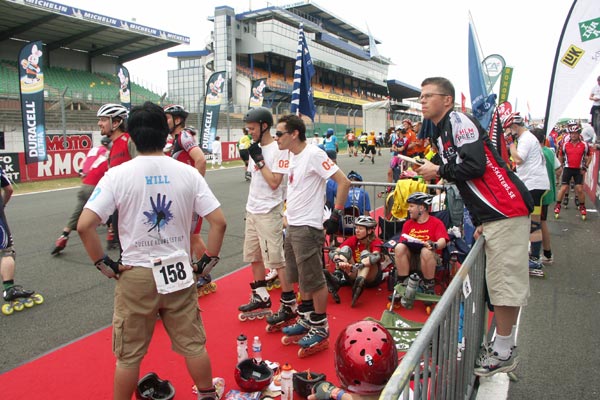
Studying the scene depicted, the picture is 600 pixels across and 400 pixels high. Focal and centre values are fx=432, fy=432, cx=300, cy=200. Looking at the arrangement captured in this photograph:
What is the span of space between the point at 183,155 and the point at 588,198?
43.6 ft

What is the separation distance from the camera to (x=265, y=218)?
4.49m

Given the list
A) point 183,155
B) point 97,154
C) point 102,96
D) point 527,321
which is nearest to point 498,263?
point 527,321

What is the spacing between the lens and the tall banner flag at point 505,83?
31.7 feet

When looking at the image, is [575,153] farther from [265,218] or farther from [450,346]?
[450,346]

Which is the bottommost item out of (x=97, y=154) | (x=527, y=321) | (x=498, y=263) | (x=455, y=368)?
(x=527, y=321)

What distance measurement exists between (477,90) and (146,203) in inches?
145

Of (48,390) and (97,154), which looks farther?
(97,154)

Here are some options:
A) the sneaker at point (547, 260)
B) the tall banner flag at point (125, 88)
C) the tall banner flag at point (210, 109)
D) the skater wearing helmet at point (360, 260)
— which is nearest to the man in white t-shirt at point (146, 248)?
the skater wearing helmet at point (360, 260)

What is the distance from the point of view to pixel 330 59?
61.9 m

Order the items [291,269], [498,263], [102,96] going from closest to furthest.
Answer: [498,263] → [291,269] → [102,96]

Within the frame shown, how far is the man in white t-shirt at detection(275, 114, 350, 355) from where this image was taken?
3.80 m

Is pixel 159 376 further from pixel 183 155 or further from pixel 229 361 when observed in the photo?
pixel 183 155

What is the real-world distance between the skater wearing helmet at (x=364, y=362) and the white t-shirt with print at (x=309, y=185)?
1.89 metres

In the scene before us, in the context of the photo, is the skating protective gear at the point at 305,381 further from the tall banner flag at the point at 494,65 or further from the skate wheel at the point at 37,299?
the tall banner flag at the point at 494,65
